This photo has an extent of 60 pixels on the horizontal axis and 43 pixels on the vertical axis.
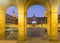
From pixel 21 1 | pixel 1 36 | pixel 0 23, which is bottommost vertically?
pixel 1 36

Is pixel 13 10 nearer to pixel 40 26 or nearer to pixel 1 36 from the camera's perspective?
pixel 40 26

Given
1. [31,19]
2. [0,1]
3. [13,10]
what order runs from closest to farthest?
[0,1] < [13,10] < [31,19]

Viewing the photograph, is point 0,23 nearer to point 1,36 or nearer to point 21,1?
point 1,36

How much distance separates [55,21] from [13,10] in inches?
600

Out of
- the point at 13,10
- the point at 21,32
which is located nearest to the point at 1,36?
the point at 21,32

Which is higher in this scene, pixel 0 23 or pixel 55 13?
pixel 55 13

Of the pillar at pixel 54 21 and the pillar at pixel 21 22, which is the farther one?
the pillar at pixel 21 22

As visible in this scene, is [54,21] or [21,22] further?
[21,22]

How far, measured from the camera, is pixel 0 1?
46.8ft

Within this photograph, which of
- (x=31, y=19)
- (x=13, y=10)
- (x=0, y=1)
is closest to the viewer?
(x=0, y=1)

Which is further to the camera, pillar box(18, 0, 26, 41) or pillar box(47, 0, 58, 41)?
pillar box(18, 0, 26, 41)

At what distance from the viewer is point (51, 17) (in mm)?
13305

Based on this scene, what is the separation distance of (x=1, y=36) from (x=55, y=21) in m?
6.66

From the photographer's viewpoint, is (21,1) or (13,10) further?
(13,10)
